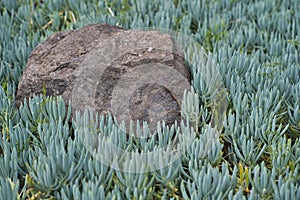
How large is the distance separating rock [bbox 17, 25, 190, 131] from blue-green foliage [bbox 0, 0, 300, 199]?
0.32 feet

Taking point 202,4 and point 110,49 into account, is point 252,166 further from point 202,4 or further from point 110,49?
point 202,4

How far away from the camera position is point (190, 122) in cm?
266

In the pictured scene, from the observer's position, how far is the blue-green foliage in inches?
87.3

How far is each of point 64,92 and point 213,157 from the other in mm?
945

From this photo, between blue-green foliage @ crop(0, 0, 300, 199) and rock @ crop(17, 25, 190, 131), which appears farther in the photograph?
rock @ crop(17, 25, 190, 131)

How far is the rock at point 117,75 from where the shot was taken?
Result: 2721 mm

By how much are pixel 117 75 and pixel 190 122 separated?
0.49m

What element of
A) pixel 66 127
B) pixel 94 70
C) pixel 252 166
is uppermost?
pixel 94 70

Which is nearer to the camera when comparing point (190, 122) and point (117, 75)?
point (190, 122)

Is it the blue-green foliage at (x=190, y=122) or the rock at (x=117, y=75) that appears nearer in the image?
the blue-green foliage at (x=190, y=122)

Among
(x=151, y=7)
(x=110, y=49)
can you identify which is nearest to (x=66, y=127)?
(x=110, y=49)

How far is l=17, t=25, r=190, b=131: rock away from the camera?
2.72 m

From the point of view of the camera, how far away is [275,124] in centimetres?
270

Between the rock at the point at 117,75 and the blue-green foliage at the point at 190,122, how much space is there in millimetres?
97
